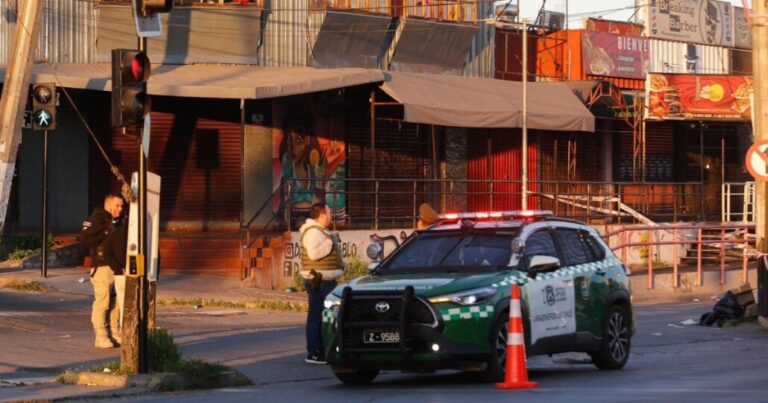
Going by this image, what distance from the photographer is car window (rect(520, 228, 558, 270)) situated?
1344 centimetres

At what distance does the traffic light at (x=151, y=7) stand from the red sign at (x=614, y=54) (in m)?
25.3

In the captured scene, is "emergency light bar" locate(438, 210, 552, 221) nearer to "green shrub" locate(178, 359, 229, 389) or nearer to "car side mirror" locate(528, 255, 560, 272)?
"car side mirror" locate(528, 255, 560, 272)

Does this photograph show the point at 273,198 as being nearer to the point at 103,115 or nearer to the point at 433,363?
the point at 103,115

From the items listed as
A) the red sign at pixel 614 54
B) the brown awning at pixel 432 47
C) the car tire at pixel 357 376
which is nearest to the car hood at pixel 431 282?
the car tire at pixel 357 376

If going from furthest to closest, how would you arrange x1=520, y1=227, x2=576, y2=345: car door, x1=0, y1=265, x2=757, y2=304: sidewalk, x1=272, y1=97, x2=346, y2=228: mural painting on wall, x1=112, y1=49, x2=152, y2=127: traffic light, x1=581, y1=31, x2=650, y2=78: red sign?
x1=581, y1=31, x2=650, y2=78: red sign < x1=272, y1=97, x2=346, y2=228: mural painting on wall < x1=0, y1=265, x2=757, y2=304: sidewalk < x1=520, y1=227, x2=576, y2=345: car door < x1=112, y1=49, x2=152, y2=127: traffic light

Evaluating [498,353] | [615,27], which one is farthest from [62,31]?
[498,353]

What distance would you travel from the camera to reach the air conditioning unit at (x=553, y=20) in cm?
3746

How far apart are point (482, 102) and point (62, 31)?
9435 mm

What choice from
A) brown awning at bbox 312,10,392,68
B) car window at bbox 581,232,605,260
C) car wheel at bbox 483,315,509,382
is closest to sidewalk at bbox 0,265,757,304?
brown awning at bbox 312,10,392,68

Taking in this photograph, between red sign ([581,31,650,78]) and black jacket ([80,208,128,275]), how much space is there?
2268 centimetres

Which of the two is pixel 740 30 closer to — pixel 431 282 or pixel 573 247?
pixel 573 247

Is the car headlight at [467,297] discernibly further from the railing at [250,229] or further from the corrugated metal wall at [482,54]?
the corrugated metal wall at [482,54]

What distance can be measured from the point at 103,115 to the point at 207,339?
12.4 metres

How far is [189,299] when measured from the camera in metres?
23.2
